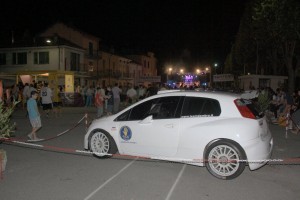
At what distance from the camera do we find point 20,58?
44.8m

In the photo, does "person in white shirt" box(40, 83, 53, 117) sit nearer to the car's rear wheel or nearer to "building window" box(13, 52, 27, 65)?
the car's rear wheel

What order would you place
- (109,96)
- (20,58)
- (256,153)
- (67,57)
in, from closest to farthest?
(256,153), (109,96), (67,57), (20,58)

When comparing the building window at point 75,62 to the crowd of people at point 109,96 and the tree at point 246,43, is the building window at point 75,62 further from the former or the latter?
the tree at point 246,43

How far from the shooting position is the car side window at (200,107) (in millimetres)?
7309

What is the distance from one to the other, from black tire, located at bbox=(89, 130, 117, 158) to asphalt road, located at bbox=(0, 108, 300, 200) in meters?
0.20

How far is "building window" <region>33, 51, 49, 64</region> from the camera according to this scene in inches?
1730

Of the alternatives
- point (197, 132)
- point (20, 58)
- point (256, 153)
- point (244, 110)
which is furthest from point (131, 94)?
point (20, 58)

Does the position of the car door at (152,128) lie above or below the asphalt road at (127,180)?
above

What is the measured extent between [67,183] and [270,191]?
145 inches

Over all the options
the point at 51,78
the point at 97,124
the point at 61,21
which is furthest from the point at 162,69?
the point at 97,124

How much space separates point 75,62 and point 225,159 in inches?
1661

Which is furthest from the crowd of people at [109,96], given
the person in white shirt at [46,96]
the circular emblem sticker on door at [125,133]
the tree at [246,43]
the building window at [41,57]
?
the tree at [246,43]

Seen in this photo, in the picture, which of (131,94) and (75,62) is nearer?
(131,94)

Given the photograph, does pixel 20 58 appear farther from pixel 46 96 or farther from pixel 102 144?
pixel 102 144
